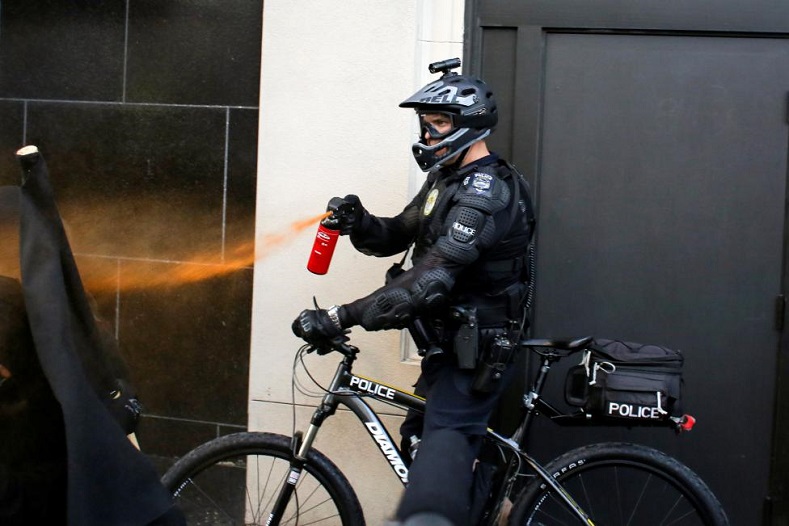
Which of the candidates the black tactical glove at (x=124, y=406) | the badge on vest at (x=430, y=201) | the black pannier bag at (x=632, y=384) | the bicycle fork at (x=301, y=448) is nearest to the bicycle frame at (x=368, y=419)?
the bicycle fork at (x=301, y=448)

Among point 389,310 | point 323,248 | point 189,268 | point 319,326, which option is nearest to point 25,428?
point 319,326

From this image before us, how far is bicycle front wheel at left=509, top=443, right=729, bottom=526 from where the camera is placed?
3.97 m

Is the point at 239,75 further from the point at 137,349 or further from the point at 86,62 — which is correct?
the point at 137,349

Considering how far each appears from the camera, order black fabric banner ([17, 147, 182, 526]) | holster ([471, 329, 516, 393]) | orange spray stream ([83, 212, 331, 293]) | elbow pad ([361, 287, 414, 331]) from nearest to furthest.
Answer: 1. black fabric banner ([17, 147, 182, 526])
2. elbow pad ([361, 287, 414, 331])
3. holster ([471, 329, 516, 393])
4. orange spray stream ([83, 212, 331, 293])

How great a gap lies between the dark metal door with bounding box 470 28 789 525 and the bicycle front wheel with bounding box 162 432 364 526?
4.43 ft

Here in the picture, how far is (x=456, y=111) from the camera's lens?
3.97 metres

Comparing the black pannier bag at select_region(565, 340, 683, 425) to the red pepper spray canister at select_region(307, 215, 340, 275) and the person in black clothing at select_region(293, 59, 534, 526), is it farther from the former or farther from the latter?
the red pepper spray canister at select_region(307, 215, 340, 275)

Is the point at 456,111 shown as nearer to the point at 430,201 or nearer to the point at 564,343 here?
the point at 430,201

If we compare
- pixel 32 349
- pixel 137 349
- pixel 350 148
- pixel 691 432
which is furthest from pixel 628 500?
pixel 32 349

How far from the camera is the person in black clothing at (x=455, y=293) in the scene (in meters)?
3.71

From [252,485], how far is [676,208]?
2577mm

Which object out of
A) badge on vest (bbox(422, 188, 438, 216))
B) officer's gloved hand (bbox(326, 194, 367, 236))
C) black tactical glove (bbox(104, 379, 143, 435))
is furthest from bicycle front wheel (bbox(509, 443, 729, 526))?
black tactical glove (bbox(104, 379, 143, 435))

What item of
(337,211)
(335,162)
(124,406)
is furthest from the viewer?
(335,162)

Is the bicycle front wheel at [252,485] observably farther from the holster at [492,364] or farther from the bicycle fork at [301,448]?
the holster at [492,364]
